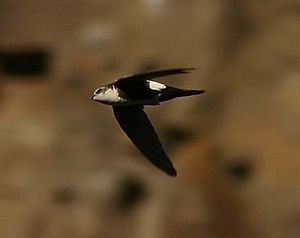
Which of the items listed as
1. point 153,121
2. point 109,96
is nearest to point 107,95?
point 109,96

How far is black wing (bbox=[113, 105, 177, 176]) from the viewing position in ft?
1.52

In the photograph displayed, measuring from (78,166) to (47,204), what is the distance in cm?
11

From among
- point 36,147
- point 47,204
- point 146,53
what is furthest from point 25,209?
point 146,53

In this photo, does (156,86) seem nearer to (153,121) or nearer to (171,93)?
(171,93)

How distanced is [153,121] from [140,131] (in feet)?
3.98

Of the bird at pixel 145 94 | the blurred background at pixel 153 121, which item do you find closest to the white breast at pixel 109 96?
the bird at pixel 145 94

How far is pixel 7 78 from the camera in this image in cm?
195

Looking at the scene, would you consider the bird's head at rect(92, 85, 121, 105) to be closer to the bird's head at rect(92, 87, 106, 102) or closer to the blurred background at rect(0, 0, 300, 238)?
the bird's head at rect(92, 87, 106, 102)

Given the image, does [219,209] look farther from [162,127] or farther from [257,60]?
[257,60]

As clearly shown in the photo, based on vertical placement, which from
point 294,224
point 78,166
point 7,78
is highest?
point 7,78

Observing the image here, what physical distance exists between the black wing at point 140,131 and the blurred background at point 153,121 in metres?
1.11

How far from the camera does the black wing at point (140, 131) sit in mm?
465

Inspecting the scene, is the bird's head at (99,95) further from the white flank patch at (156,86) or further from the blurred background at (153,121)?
the blurred background at (153,121)

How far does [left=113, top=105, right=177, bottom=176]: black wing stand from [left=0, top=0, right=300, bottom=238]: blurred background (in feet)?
3.63
